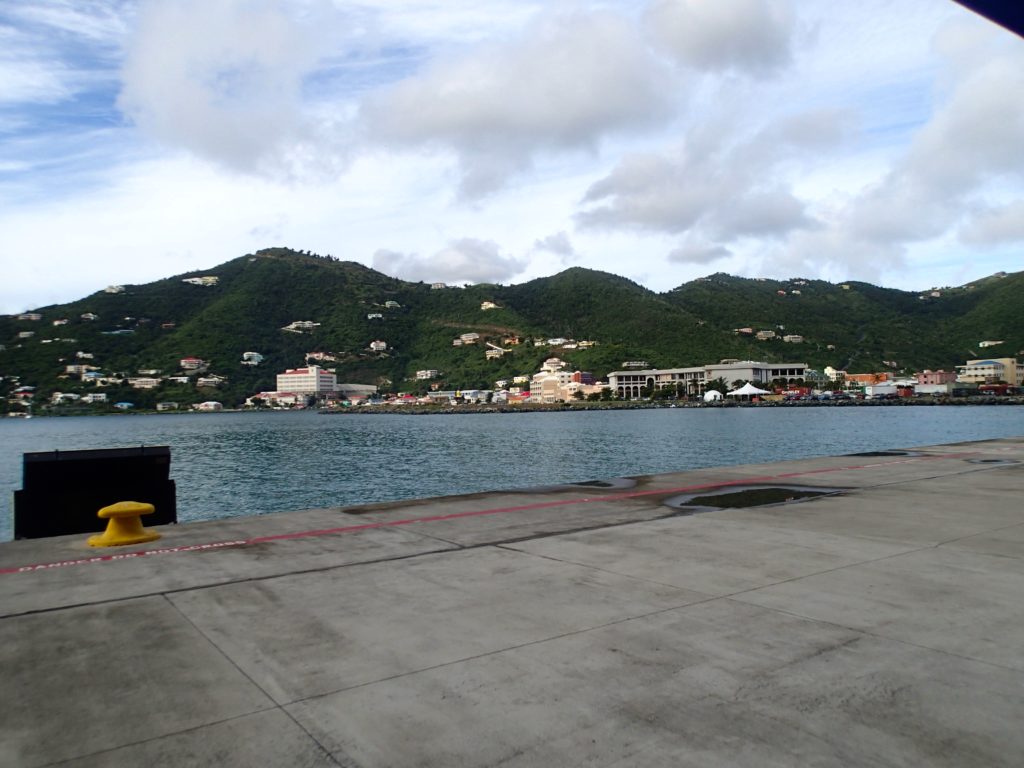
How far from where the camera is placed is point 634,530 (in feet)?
30.9

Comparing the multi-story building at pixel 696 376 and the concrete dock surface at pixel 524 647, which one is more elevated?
the multi-story building at pixel 696 376

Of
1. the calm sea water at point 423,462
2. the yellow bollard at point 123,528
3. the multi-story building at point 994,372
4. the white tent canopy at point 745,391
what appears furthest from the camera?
the multi-story building at point 994,372

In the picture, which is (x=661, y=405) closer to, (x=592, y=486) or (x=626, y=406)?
(x=626, y=406)

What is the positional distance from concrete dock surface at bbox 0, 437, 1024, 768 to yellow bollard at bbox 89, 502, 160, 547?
1.04 feet

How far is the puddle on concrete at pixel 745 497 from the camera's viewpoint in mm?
11484

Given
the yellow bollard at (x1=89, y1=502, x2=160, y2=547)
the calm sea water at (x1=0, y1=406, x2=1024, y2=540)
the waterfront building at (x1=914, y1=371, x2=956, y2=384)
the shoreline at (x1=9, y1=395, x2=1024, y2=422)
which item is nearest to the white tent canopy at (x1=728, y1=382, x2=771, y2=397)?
the shoreline at (x1=9, y1=395, x2=1024, y2=422)

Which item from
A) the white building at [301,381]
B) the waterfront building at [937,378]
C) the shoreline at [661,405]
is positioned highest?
the white building at [301,381]

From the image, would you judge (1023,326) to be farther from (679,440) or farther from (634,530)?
(634,530)

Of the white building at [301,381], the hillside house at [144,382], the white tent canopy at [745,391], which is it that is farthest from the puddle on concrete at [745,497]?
the white building at [301,381]

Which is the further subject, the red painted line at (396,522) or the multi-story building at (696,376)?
the multi-story building at (696,376)

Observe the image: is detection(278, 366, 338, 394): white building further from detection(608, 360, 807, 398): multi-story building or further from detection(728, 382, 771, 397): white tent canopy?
detection(728, 382, 771, 397): white tent canopy

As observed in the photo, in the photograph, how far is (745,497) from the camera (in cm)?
1256

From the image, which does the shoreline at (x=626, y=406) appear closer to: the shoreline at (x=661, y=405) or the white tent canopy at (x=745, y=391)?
the shoreline at (x=661, y=405)

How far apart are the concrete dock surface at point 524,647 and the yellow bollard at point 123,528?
1.04ft
